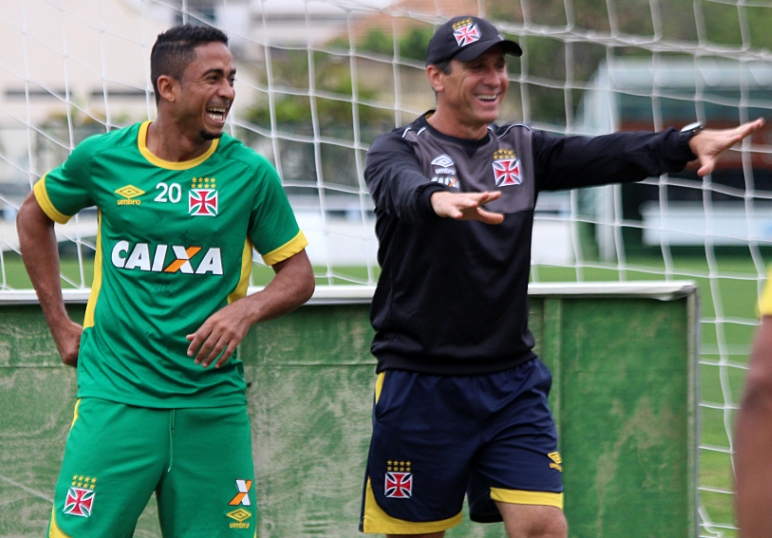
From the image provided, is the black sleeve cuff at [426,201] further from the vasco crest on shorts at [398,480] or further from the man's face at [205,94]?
the vasco crest on shorts at [398,480]

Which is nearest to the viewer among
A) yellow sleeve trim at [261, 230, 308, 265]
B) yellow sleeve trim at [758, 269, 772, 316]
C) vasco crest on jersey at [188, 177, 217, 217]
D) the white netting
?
yellow sleeve trim at [758, 269, 772, 316]

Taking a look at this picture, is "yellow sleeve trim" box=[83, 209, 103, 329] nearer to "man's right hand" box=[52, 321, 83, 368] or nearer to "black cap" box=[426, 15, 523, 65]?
"man's right hand" box=[52, 321, 83, 368]

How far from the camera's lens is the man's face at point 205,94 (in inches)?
127

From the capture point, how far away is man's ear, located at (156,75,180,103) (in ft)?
10.7

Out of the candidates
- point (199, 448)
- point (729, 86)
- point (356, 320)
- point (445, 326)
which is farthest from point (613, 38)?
point (729, 86)

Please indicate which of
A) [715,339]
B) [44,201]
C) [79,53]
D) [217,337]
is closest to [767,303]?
[217,337]

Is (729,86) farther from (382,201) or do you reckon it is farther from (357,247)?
(382,201)

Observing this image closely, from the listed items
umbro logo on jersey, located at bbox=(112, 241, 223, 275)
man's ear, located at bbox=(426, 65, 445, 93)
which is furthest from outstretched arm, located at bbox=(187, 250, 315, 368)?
man's ear, located at bbox=(426, 65, 445, 93)

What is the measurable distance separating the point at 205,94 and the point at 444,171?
0.82 meters

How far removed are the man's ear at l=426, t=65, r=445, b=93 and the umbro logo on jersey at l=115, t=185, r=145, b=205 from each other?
1.07 metres

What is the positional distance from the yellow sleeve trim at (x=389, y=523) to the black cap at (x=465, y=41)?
1482mm

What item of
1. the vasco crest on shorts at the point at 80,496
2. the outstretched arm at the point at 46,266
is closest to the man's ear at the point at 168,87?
the outstretched arm at the point at 46,266

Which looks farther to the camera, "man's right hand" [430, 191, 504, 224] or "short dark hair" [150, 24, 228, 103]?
"short dark hair" [150, 24, 228, 103]

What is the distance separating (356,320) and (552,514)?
1338 millimetres
